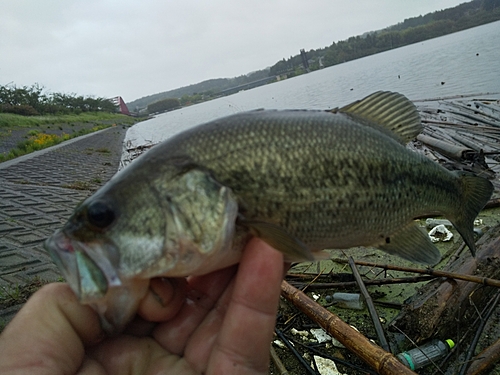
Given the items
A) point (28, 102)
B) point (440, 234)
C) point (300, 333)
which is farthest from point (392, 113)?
point (28, 102)

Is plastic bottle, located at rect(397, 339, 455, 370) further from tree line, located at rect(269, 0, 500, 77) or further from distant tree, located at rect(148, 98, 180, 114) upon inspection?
distant tree, located at rect(148, 98, 180, 114)

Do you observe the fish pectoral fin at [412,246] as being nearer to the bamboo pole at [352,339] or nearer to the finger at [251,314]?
the bamboo pole at [352,339]

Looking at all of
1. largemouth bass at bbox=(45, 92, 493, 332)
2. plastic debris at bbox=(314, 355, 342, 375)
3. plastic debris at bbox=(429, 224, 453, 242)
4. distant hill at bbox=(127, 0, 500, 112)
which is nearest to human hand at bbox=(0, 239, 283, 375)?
Result: largemouth bass at bbox=(45, 92, 493, 332)

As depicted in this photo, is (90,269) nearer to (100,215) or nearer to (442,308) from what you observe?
(100,215)

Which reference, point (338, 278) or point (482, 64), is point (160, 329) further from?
point (482, 64)

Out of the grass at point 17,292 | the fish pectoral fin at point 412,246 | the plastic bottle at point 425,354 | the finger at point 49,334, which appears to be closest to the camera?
the finger at point 49,334

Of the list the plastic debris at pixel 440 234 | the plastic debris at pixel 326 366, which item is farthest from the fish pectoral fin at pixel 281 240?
the plastic debris at pixel 440 234
